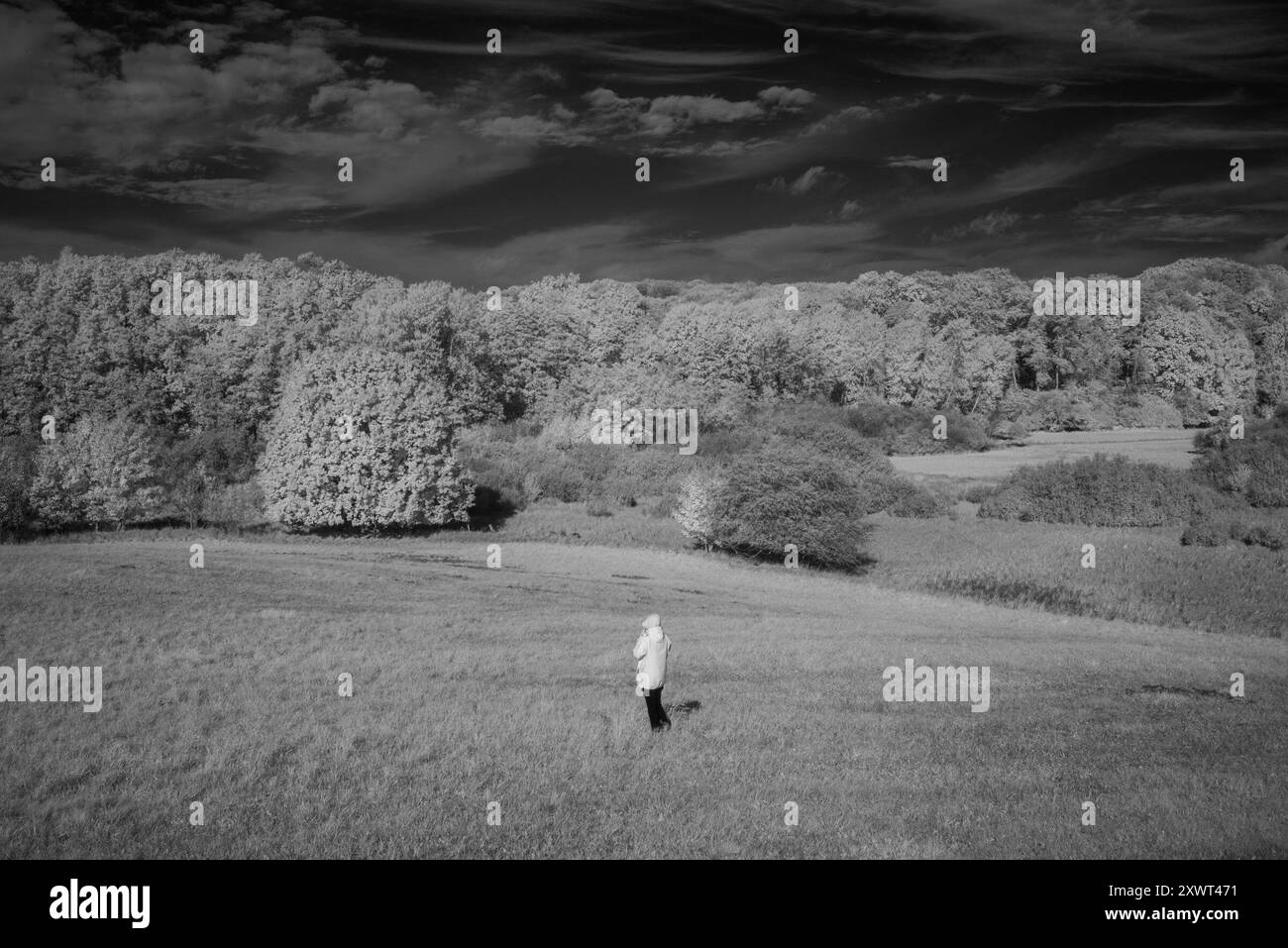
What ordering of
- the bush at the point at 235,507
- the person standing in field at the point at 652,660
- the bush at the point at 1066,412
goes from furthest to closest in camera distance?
the bush at the point at 1066,412 < the bush at the point at 235,507 < the person standing in field at the point at 652,660

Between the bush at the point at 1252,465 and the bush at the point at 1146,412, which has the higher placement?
the bush at the point at 1146,412

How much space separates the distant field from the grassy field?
45.5 metres

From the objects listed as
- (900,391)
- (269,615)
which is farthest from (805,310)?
(269,615)

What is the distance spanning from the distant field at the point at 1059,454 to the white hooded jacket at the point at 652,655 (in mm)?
67480

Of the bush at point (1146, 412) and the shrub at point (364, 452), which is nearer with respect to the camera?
the shrub at point (364, 452)

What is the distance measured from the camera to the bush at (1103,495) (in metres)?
63.8

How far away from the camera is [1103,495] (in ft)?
219

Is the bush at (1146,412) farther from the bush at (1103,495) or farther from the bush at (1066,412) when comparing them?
the bush at (1103,495)

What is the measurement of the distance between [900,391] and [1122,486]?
49100mm

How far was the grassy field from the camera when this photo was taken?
41.7 ft

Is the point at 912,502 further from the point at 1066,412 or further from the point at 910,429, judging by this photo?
the point at 1066,412

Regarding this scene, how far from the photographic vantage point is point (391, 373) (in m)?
60.0

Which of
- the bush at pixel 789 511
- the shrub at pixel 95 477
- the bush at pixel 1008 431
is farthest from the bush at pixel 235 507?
the bush at pixel 1008 431

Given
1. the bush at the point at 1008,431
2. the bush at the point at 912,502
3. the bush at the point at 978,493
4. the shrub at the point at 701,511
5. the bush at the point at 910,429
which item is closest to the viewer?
the shrub at the point at 701,511
